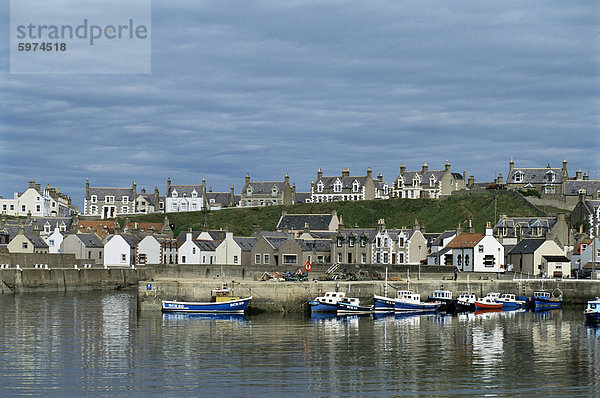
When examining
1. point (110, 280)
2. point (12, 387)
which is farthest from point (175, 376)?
point (110, 280)

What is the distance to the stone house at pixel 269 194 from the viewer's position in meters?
165

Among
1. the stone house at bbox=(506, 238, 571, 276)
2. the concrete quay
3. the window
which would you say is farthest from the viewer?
the window

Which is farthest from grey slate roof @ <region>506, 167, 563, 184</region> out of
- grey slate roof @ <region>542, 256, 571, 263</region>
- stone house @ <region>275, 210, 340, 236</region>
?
grey slate roof @ <region>542, 256, 571, 263</region>

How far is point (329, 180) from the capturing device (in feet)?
531

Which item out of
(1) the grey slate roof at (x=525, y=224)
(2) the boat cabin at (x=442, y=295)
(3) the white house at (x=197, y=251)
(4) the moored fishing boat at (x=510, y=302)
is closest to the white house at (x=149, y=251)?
(3) the white house at (x=197, y=251)

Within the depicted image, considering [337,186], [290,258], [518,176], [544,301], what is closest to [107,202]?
[337,186]

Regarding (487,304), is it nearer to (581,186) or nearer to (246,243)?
(246,243)

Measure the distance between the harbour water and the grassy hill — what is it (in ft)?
194

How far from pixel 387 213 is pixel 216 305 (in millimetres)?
76766

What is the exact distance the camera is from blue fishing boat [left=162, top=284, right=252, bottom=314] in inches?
2810

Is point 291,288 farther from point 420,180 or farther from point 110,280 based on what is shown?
point 420,180

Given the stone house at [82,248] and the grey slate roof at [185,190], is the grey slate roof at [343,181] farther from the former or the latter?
the stone house at [82,248]

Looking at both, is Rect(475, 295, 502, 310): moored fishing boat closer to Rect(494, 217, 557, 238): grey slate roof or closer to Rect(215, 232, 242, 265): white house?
Rect(494, 217, 557, 238): grey slate roof

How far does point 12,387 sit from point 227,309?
3245 centimetres
